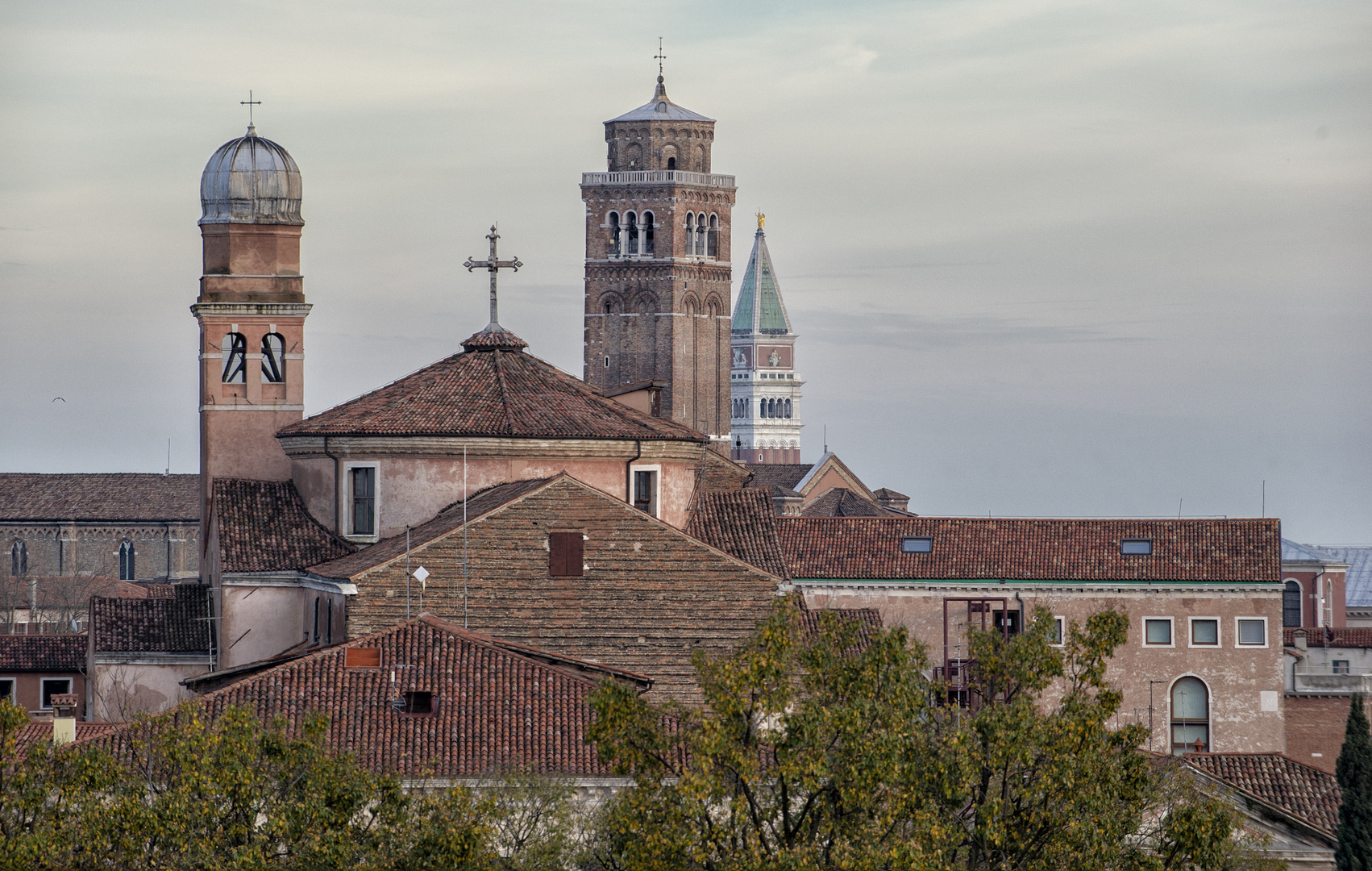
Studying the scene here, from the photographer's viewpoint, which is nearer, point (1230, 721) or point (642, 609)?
point (642, 609)

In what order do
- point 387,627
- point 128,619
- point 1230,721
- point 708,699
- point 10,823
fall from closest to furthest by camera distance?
point 708,699
point 10,823
point 387,627
point 128,619
point 1230,721

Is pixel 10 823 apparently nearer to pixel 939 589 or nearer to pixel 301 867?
pixel 301 867

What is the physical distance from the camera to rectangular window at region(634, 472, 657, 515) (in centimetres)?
3525

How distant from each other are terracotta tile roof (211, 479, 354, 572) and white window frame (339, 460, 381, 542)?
279mm

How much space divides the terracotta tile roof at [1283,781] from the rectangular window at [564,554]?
9261mm

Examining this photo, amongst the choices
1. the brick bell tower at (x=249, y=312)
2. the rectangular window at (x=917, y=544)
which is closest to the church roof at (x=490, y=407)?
the brick bell tower at (x=249, y=312)

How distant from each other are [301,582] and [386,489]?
196 cm

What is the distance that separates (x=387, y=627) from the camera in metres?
28.4

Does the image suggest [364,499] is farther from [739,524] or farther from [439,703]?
[439,703]

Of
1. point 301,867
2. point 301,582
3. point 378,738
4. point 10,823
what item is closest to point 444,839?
point 301,867

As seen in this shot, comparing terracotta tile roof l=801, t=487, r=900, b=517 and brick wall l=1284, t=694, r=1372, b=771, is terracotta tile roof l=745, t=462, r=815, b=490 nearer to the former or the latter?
terracotta tile roof l=801, t=487, r=900, b=517

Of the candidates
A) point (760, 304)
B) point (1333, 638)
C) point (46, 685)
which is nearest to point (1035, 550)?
point (1333, 638)

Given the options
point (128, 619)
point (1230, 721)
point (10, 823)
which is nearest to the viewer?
point (10, 823)

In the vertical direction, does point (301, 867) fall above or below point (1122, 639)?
below
